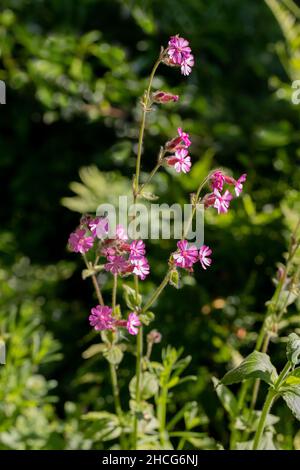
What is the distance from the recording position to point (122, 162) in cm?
202

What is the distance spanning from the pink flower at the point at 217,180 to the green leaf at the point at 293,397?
1.00 feet

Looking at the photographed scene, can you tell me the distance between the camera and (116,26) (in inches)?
86.6

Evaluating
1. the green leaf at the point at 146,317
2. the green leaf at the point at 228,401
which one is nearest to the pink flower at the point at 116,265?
the green leaf at the point at 146,317

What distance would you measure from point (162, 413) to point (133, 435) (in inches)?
3.2

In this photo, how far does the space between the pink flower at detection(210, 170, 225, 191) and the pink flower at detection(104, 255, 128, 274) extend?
0.56ft

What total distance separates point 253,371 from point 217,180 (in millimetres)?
277

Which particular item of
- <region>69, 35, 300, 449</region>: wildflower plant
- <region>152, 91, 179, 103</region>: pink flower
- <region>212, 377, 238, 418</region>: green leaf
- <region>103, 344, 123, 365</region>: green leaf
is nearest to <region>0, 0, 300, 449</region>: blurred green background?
<region>212, 377, 238, 418</region>: green leaf

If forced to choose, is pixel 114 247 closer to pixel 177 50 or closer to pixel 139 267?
pixel 139 267

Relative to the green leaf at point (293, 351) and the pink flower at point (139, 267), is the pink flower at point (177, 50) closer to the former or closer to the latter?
the pink flower at point (139, 267)

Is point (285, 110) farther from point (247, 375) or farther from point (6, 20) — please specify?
point (247, 375)

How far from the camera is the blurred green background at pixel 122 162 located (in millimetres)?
1579

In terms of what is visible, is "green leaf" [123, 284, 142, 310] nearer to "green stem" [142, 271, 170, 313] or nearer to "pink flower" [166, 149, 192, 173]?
"green stem" [142, 271, 170, 313]

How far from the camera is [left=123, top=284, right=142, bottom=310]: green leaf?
1056 mm

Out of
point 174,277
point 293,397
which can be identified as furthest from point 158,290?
point 293,397
